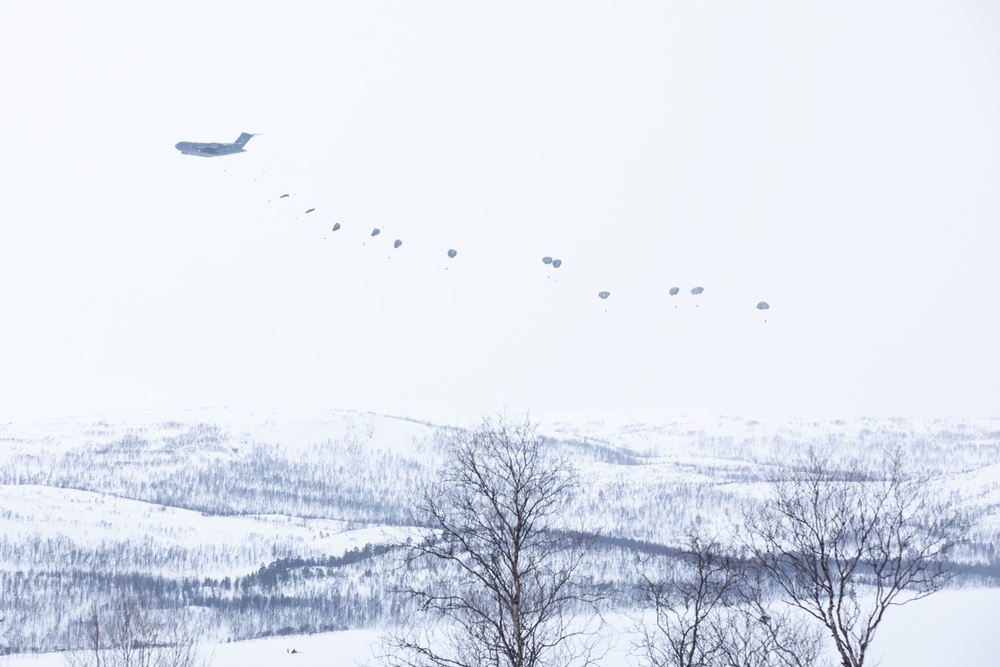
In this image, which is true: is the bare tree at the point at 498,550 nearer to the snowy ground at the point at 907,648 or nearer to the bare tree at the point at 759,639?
the bare tree at the point at 759,639

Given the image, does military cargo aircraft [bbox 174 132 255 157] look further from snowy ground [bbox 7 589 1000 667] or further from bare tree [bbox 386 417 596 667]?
bare tree [bbox 386 417 596 667]

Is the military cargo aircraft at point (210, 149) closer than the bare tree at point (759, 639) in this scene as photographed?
No

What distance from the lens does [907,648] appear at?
131 metres

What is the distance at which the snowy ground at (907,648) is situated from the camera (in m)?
119

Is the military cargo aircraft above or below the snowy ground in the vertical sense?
above

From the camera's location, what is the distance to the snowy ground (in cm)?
11938

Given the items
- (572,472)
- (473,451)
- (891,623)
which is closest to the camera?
(473,451)

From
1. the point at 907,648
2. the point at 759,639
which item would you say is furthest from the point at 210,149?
the point at 907,648

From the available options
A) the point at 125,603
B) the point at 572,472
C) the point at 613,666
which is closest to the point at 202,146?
the point at 125,603

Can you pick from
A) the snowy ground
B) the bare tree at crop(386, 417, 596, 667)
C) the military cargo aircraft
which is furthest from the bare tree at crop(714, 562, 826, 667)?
the snowy ground

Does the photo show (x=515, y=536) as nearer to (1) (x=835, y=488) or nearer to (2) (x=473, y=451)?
(2) (x=473, y=451)

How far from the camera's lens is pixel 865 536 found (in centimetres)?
2616

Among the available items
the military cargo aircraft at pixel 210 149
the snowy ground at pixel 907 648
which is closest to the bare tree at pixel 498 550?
the military cargo aircraft at pixel 210 149

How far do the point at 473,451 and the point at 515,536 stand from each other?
2.60 m
